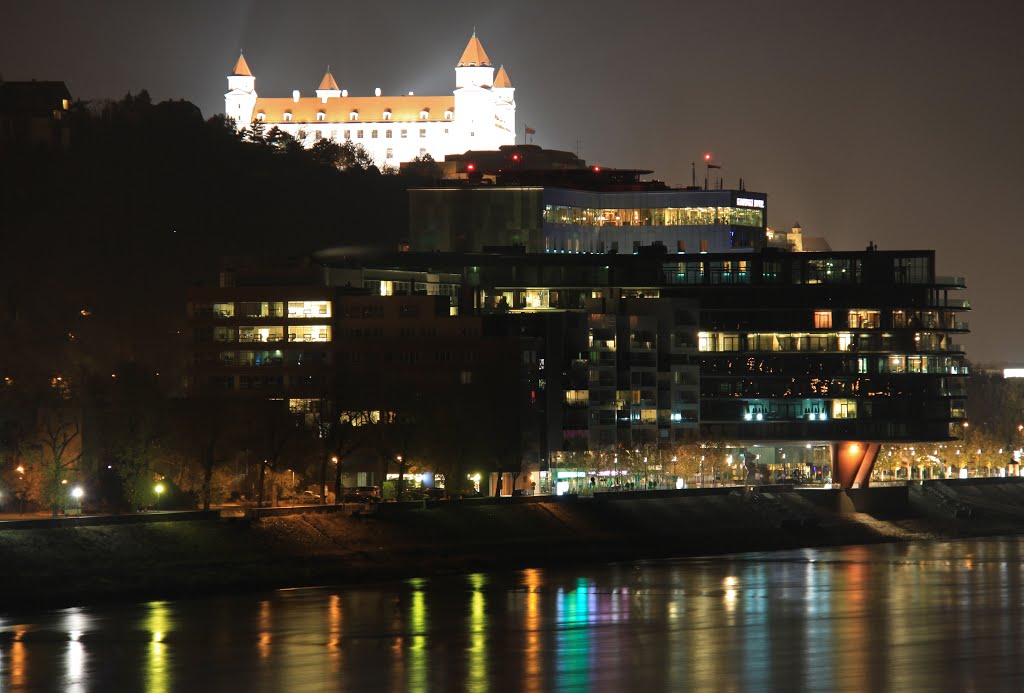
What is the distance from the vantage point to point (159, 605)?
75.8 metres

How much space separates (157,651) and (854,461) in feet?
254

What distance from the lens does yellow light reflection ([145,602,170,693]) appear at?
58600mm

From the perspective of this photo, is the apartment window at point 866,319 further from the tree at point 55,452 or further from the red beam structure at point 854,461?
the tree at point 55,452

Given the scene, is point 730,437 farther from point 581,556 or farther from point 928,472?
point 581,556

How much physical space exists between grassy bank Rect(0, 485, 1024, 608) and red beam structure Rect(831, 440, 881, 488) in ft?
22.2

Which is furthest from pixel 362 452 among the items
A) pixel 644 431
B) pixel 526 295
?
pixel 526 295

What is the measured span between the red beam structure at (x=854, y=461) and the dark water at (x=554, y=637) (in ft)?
140

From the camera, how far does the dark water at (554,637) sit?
2331 inches

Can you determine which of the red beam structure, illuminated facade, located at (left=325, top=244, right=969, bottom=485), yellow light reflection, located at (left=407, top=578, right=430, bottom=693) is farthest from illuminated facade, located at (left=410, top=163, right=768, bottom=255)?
yellow light reflection, located at (left=407, top=578, right=430, bottom=693)

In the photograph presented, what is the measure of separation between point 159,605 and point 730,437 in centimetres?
6569

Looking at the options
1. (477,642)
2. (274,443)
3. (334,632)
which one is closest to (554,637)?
(477,642)

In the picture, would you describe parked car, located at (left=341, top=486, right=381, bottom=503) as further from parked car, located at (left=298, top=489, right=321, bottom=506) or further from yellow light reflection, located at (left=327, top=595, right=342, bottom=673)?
yellow light reflection, located at (left=327, top=595, right=342, bottom=673)

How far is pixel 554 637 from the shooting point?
6806 centimetres

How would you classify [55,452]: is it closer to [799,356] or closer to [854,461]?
[799,356]
